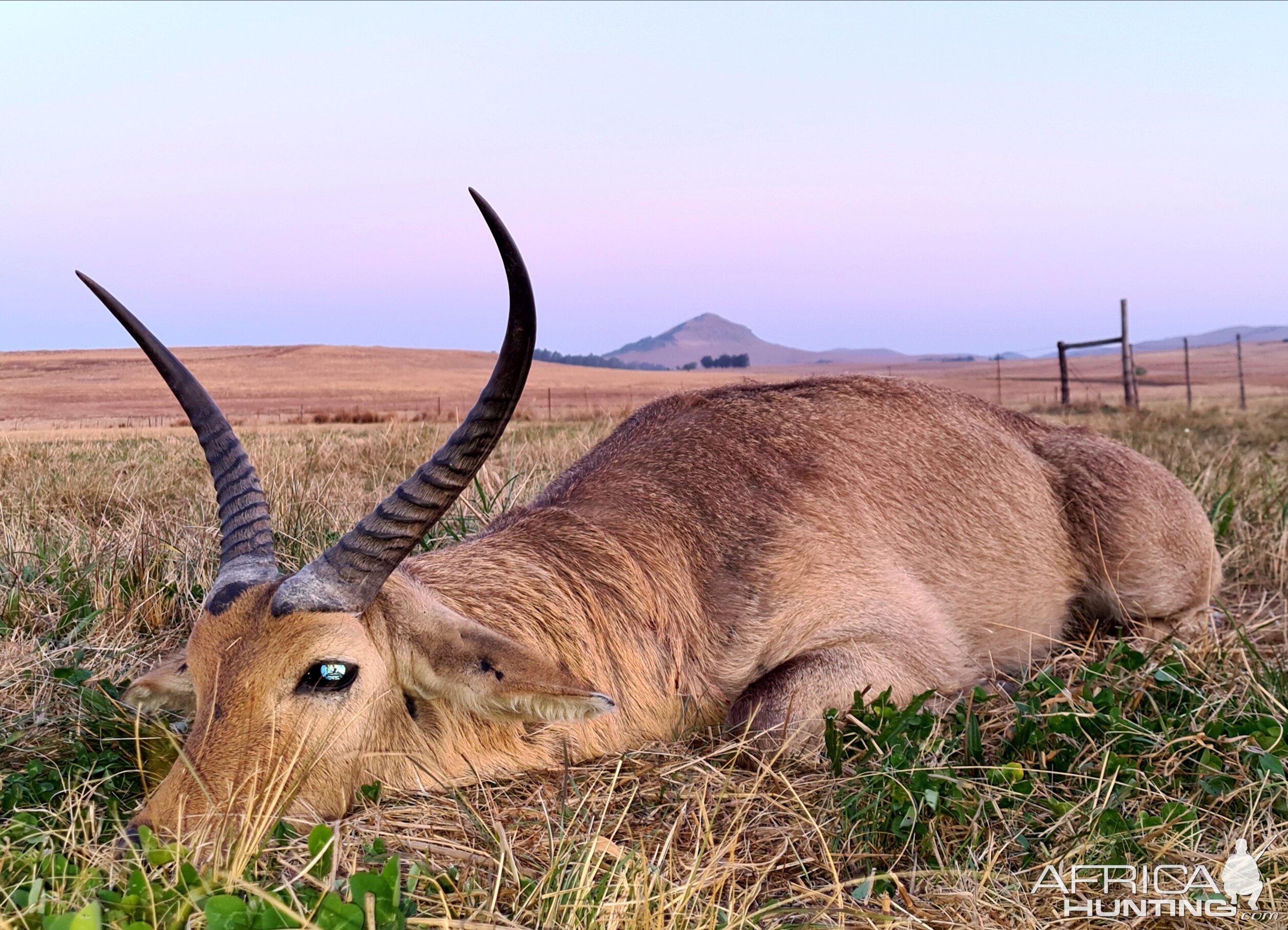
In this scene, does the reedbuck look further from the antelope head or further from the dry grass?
the dry grass

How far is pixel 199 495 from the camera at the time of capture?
739 centimetres

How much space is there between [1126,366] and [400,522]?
27184 mm

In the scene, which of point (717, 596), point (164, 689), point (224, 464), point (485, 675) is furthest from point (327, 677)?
point (717, 596)

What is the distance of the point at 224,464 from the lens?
144 inches

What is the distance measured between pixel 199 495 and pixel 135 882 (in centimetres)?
555

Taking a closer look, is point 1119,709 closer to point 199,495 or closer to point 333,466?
point 199,495

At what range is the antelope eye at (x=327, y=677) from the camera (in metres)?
2.98

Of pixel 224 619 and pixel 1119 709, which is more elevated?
pixel 224 619

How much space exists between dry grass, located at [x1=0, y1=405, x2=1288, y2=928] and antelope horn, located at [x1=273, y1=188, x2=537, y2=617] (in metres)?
0.70

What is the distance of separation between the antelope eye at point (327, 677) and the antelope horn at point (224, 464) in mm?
465

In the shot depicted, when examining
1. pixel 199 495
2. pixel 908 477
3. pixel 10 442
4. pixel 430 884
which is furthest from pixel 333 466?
pixel 430 884

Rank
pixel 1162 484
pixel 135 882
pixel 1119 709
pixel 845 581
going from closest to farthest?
pixel 135 882 → pixel 1119 709 → pixel 845 581 → pixel 1162 484
